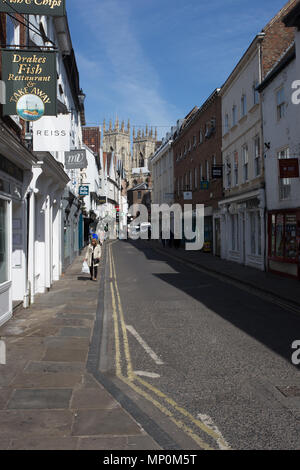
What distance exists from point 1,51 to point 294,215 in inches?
450

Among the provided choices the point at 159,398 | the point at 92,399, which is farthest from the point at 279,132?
the point at 92,399

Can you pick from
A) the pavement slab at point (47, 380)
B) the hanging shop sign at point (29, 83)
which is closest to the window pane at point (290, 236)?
the hanging shop sign at point (29, 83)

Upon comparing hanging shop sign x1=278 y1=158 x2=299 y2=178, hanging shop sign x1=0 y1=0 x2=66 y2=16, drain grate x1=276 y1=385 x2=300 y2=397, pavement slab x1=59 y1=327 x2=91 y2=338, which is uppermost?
hanging shop sign x1=0 y1=0 x2=66 y2=16

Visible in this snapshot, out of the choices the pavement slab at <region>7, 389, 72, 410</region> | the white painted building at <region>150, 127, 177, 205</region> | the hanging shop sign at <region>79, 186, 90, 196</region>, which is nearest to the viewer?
the pavement slab at <region>7, 389, 72, 410</region>

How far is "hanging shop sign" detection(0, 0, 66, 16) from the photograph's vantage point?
842cm

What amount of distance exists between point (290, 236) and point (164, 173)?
34.8m

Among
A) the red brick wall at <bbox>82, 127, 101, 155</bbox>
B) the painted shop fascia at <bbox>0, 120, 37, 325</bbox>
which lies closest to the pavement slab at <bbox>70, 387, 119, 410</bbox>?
the painted shop fascia at <bbox>0, 120, 37, 325</bbox>

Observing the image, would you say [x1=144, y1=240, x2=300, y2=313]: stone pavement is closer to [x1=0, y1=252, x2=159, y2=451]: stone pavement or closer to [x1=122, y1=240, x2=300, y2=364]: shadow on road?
[x1=122, y1=240, x2=300, y2=364]: shadow on road

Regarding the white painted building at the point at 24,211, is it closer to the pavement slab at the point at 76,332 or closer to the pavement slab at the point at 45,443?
the pavement slab at the point at 76,332

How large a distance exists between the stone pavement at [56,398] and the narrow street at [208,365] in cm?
39

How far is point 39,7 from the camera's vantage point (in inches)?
343

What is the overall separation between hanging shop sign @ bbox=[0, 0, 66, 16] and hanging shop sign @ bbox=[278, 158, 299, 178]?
9.26 m
